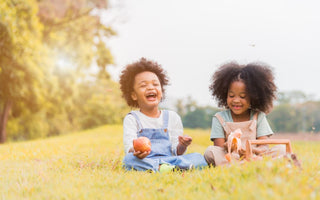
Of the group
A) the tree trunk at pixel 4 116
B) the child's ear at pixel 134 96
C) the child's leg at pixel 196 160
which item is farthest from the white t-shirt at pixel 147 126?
the tree trunk at pixel 4 116

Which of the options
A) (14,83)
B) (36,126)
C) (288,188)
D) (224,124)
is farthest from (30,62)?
(288,188)

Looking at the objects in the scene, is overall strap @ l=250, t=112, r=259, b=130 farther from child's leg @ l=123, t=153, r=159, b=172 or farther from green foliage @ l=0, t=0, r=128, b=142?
green foliage @ l=0, t=0, r=128, b=142

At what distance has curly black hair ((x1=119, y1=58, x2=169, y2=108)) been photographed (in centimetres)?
521

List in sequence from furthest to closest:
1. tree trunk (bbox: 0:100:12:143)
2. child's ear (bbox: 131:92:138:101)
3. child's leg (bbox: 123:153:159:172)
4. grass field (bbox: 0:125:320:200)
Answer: tree trunk (bbox: 0:100:12:143) → child's ear (bbox: 131:92:138:101) → child's leg (bbox: 123:153:159:172) → grass field (bbox: 0:125:320:200)

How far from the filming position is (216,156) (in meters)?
4.38

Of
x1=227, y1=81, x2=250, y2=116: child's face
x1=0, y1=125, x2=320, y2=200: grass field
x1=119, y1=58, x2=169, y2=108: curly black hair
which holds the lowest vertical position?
x1=0, y1=125, x2=320, y2=200: grass field

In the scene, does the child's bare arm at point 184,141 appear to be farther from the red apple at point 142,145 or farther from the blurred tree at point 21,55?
the blurred tree at point 21,55

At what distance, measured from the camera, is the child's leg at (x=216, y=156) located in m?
4.34

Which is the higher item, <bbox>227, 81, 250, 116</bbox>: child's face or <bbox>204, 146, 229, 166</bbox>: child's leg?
<bbox>227, 81, 250, 116</bbox>: child's face

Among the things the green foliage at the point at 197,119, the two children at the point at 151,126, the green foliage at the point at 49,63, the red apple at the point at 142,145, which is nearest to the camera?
the red apple at the point at 142,145

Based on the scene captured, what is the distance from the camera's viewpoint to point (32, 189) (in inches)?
128

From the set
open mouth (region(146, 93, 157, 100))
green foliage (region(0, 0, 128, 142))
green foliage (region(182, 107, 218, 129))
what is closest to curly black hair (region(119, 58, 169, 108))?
open mouth (region(146, 93, 157, 100))

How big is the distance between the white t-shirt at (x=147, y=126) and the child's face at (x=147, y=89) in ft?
0.66

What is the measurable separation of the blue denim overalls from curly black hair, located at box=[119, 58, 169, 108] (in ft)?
1.75
